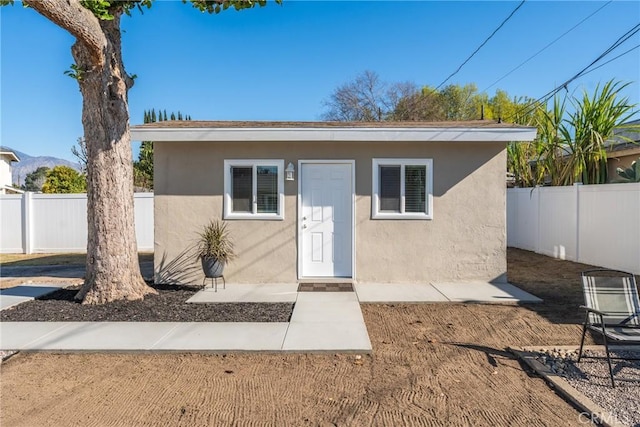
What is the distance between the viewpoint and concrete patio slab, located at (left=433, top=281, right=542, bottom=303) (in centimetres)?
624

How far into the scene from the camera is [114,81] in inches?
232

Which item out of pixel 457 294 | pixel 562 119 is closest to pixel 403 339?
pixel 457 294

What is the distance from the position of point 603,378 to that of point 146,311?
5.71 metres

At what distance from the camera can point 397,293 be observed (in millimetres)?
6652

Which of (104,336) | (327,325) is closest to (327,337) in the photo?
(327,325)

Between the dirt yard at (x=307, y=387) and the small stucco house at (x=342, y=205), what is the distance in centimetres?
268

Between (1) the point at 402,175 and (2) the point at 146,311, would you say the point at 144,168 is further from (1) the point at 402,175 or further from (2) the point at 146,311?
(1) the point at 402,175

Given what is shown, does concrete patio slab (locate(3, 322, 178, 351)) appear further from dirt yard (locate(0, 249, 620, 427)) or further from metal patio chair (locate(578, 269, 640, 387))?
metal patio chair (locate(578, 269, 640, 387))

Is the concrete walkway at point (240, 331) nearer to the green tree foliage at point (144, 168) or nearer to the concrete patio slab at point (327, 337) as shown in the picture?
the concrete patio slab at point (327, 337)

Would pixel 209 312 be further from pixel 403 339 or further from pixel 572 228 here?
pixel 572 228

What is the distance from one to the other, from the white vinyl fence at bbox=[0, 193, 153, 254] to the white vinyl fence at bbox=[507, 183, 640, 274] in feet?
42.3

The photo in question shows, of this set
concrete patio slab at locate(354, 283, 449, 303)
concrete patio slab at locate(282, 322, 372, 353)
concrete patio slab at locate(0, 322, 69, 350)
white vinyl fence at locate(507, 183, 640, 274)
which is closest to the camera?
concrete patio slab at locate(282, 322, 372, 353)

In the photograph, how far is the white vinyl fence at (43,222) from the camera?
497 inches

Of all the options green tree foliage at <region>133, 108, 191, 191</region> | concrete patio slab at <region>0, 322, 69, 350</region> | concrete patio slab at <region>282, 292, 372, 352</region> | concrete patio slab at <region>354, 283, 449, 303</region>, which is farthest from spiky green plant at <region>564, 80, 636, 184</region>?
green tree foliage at <region>133, 108, 191, 191</region>
